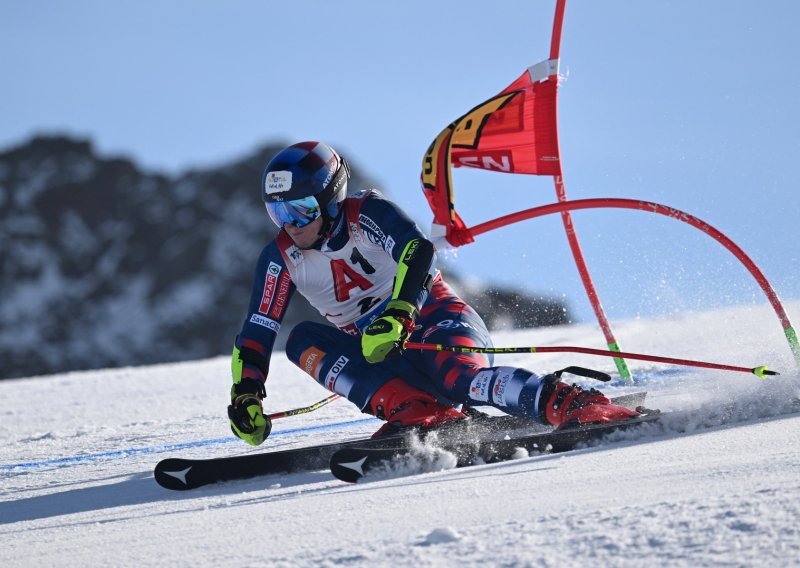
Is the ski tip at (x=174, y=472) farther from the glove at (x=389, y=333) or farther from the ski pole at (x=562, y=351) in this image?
the ski pole at (x=562, y=351)

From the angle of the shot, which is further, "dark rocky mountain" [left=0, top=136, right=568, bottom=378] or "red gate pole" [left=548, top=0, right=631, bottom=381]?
"dark rocky mountain" [left=0, top=136, right=568, bottom=378]

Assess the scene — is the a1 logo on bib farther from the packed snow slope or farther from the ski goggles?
the packed snow slope

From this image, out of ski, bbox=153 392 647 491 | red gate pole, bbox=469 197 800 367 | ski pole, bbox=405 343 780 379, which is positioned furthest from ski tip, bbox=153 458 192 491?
red gate pole, bbox=469 197 800 367

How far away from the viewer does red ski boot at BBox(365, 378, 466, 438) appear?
14.4ft

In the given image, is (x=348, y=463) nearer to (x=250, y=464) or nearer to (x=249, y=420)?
(x=250, y=464)

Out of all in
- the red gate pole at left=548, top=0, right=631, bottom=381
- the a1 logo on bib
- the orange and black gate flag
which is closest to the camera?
the a1 logo on bib

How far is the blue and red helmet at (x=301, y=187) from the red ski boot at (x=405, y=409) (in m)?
0.84

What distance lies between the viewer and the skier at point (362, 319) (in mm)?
4266

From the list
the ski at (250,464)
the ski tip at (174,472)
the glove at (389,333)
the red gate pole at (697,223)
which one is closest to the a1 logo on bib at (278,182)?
the glove at (389,333)

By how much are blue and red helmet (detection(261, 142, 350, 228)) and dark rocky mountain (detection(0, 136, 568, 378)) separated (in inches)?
3000

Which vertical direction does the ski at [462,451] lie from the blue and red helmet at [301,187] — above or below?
below

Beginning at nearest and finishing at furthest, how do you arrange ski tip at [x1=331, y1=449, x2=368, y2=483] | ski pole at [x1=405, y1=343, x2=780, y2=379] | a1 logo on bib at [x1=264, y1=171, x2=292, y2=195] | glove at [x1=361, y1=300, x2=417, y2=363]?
ski tip at [x1=331, y1=449, x2=368, y2=483] → glove at [x1=361, y1=300, x2=417, y2=363] → ski pole at [x1=405, y1=343, x2=780, y2=379] → a1 logo on bib at [x1=264, y1=171, x2=292, y2=195]

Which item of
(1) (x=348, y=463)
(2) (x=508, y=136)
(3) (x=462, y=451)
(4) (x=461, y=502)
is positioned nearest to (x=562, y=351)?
(3) (x=462, y=451)

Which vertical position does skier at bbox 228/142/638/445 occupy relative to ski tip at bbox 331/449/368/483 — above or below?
above
